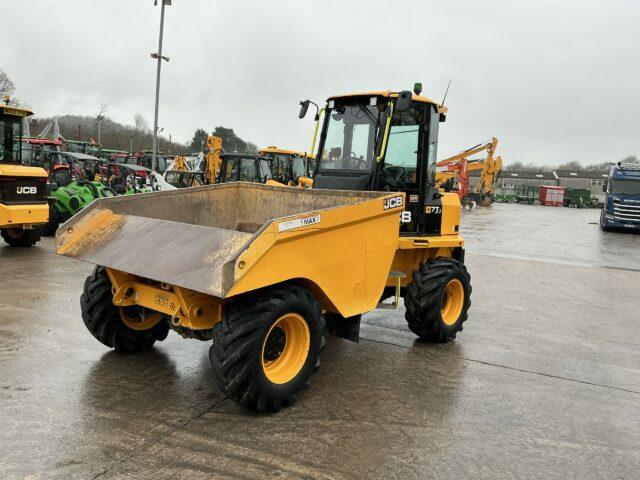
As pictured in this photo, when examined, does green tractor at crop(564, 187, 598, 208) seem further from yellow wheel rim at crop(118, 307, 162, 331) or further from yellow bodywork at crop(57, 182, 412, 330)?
yellow wheel rim at crop(118, 307, 162, 331)

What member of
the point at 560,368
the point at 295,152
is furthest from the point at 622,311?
the point at 295,152

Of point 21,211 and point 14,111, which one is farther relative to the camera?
point 14,111

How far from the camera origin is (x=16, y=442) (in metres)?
3.14

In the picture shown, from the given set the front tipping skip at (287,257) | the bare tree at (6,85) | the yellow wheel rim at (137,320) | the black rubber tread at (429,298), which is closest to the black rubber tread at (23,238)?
the front tipping skip at (287,257)

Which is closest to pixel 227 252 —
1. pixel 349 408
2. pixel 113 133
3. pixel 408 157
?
pixel 349 408

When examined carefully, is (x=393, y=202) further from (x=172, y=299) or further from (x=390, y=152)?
(x=172, y=299)

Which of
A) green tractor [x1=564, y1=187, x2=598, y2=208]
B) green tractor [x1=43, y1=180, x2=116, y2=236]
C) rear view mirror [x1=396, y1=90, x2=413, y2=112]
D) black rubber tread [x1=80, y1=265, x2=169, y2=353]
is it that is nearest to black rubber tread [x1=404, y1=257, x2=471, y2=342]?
rear view mirror [x1=396, y1=90, x2=413, y2=112]

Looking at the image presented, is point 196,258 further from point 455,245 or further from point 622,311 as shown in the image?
point 622,311

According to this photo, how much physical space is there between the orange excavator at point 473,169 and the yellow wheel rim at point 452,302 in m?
20.2

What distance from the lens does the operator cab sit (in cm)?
527

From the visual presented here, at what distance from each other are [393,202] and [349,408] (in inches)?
65.3

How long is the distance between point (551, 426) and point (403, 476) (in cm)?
137

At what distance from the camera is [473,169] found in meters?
31.4

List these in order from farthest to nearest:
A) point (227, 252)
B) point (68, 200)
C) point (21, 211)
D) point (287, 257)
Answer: point (68, 200), point (21, 211), point (287, 257), point (227, 252)
